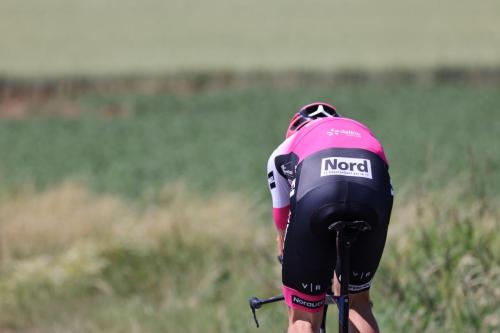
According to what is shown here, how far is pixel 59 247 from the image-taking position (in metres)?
10.9

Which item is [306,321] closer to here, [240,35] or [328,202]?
[328,202]

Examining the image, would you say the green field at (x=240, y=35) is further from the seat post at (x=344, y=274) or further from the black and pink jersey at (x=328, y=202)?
the seat post at (x=344, y=274)

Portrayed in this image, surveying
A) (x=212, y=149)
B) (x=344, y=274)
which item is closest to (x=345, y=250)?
(x=344, y=274)

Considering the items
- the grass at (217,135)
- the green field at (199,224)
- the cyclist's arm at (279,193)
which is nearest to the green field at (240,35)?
the grass at (217,135)

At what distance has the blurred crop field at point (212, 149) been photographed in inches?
297

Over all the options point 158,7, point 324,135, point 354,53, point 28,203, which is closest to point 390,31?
point 354,53

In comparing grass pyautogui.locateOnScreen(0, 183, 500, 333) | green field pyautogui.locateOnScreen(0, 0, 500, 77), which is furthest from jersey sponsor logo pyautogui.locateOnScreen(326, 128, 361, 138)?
green field pyautogui.locateOnScreen(0, 0, 500, 77)

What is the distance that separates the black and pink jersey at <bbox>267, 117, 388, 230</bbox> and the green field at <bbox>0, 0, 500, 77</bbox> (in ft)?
78.8

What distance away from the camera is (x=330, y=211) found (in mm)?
3936

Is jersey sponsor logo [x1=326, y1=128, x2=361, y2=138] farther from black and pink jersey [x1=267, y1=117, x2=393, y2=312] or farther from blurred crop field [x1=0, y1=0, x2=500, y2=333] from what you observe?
blurred crop field [x1=0, y1=0, x2=500, y2=333]

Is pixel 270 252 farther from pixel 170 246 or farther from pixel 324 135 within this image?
pixel 324 135

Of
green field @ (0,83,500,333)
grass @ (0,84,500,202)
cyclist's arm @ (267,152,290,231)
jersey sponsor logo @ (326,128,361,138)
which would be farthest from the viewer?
grass @ (0,84,500,202)

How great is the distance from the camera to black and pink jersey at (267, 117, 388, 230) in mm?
4016

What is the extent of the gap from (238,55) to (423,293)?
83.2 feet
